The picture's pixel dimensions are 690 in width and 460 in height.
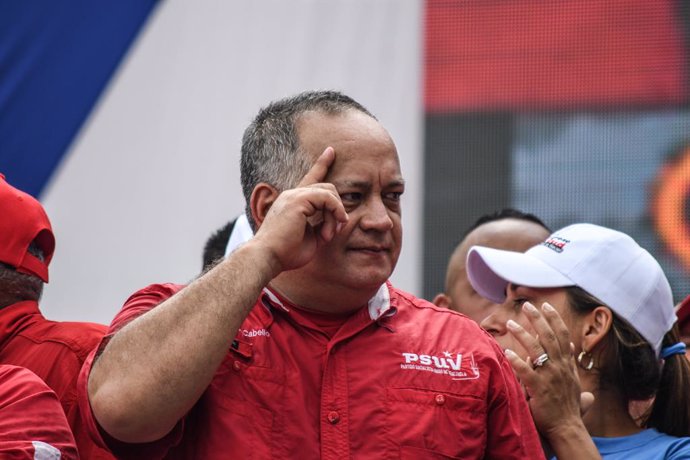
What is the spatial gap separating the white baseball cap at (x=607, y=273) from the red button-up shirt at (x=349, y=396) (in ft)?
2.23

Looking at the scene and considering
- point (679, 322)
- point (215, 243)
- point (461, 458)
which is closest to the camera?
point (461, 458)

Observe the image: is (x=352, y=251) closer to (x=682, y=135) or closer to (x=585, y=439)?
(x=585, y=439)

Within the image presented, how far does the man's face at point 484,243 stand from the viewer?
3.51m

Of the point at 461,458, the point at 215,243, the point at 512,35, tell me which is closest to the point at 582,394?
the point at 461,458

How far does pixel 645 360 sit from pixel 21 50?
9.42 ft

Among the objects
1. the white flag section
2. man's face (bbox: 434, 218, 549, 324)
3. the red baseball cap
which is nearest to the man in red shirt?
the red baseball cap

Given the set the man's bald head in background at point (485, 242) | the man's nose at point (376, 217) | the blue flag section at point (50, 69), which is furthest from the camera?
the blue flag section at point (50, 69)

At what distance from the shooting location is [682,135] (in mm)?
4438

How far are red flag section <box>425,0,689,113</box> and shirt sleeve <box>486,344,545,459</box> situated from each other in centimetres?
265

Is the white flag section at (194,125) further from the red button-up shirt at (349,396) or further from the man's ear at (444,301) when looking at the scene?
the red button-up shirt at (349,396)

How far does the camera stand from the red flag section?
178 inches

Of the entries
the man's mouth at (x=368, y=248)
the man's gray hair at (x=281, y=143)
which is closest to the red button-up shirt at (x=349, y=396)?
the man's mouth at (x=368, y=248)

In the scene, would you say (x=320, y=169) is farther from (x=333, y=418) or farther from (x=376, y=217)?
(x=333, y=418)

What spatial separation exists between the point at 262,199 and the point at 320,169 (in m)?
0.18
